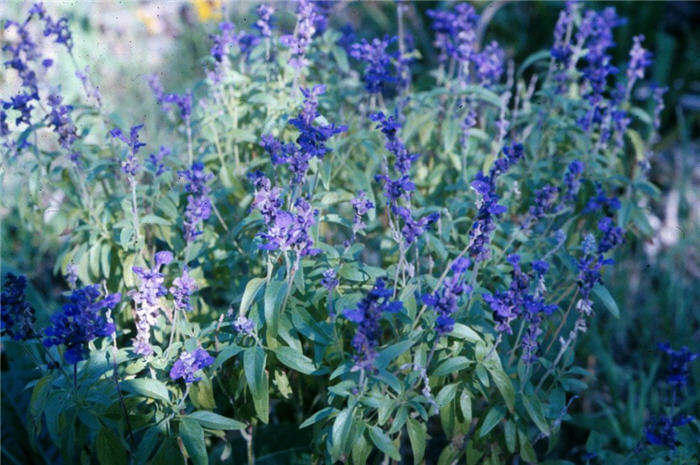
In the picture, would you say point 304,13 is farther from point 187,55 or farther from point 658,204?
point 187,55

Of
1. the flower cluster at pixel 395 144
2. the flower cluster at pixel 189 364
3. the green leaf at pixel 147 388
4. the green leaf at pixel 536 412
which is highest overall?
the flower cluster at pixel 395 144

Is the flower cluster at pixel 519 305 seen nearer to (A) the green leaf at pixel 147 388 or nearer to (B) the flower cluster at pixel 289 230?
(B) the flower cluster at pixel 289 230

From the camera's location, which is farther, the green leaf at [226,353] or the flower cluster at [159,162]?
the flower cluster at [159,162]

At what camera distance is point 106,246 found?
3.29 m

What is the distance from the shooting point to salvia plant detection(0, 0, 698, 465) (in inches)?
97.8

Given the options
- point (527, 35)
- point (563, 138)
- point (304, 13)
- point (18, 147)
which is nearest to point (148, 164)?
point (18, 147)

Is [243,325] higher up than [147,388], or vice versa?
[243,325]

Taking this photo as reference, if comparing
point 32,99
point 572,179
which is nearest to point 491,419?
point 572,179

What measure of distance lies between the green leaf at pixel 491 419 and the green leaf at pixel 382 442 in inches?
14.8

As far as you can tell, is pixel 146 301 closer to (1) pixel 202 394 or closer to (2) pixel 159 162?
(1) pixel 202 394

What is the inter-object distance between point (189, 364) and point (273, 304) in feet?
1.16

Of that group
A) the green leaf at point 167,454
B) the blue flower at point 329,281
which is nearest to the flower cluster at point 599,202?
the blue flower at point 329,281

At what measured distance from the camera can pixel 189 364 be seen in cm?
238

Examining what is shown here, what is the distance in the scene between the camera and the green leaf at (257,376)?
2453 millimetres
